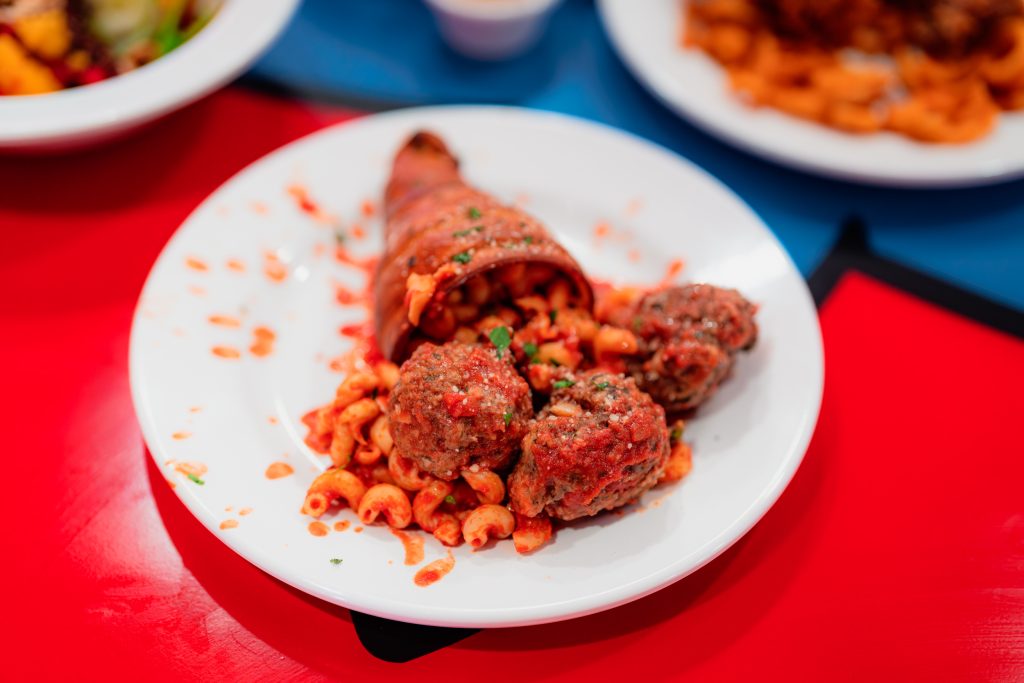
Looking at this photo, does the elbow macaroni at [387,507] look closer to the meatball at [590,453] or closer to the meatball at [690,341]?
the meatball at [590,453]

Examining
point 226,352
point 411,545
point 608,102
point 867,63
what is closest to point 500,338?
point 411,545

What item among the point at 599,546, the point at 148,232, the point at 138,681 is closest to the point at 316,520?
the point at 138,681

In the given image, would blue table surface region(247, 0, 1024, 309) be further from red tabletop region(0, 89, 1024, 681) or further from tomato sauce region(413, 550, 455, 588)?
tomato sauce region(413, 550, 455, 588)

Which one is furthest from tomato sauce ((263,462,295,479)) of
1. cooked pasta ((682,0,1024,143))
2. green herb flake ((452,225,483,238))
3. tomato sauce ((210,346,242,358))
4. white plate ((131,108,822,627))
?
cooked pasta ((682,0,1024,143))

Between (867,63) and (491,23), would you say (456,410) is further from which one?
(867,63)

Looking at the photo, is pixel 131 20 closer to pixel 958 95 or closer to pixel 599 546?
pixel 599 546

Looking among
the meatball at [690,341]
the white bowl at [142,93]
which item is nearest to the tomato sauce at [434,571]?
the meatball at [690,341]

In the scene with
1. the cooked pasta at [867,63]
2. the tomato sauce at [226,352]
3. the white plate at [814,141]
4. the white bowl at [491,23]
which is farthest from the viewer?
the white bowl at [491,23]
